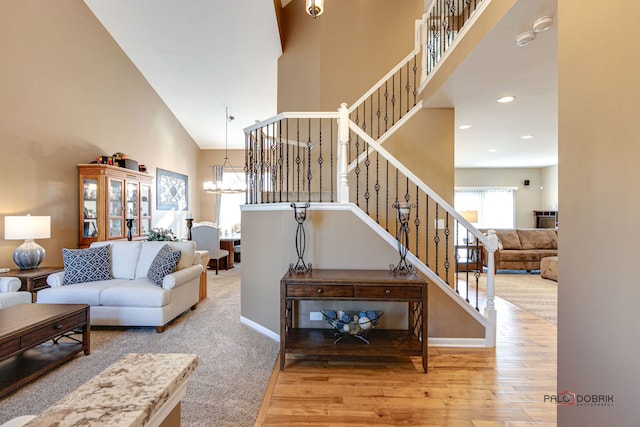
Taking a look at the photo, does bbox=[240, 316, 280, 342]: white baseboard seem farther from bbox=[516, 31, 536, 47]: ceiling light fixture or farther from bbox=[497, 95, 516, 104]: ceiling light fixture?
bbox=[497, 95, 516, 104]: ceiling light fixture

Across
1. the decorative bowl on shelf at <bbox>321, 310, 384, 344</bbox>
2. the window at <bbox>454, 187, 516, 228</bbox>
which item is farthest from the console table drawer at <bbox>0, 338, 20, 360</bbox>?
the window at <bbox>454, 187, 516, 228</bbox>

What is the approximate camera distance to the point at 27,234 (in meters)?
3.73

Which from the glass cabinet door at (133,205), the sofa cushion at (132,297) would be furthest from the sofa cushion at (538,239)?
the glass cabinet door at (133,205)

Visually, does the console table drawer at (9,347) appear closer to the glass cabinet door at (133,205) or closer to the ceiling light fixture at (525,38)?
the glass cabinet door at (133,205)

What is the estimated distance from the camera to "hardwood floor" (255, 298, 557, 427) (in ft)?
6.69

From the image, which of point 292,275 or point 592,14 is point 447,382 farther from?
point 592,14

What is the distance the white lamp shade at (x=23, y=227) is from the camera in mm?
3666

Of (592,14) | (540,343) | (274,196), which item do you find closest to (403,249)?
(274,196)

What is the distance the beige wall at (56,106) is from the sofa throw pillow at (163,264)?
6.63 feet

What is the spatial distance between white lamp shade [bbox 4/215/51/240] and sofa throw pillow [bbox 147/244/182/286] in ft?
4.78

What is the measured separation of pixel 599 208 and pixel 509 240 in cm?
652

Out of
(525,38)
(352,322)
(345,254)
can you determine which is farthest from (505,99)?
(352,322)

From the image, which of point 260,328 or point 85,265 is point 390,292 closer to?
point 260,328

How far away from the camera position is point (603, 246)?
124cm
